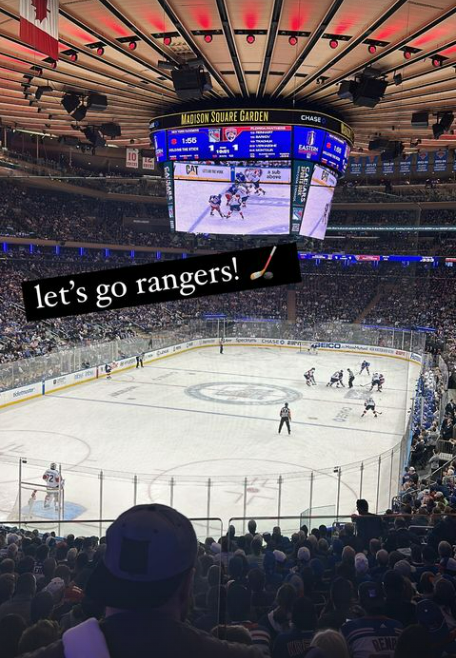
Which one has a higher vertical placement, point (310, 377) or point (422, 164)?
point (422, 164)

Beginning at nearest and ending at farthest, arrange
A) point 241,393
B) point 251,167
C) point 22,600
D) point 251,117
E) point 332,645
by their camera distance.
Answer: point 332,645, point 22,600, point 251,117, point 251,167, point 241,393

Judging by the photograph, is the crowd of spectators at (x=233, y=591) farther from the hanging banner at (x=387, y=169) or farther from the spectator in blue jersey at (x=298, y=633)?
the hanging banner at (x=387, y=169)

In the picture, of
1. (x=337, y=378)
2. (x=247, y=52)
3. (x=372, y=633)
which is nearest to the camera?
(x=372, y=633)

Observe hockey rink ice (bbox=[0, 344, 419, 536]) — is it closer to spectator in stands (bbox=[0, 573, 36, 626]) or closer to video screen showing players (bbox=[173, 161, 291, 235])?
video screen showing players (bbox=[173, 161, 291, 235])

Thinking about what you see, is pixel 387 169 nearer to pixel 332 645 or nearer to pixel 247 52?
pixel 247 52

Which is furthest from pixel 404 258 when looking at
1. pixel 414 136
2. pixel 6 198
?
pixel 6 198

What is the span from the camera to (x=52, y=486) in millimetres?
9086

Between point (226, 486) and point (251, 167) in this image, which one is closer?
point (226, 486)

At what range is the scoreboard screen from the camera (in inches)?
378

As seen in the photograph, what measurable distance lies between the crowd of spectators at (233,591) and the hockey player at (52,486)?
156 inches

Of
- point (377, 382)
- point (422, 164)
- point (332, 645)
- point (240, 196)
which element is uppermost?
point (422, 164)

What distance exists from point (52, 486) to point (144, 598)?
8.31m

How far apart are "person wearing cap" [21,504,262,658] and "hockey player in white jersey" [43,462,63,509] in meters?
7.93

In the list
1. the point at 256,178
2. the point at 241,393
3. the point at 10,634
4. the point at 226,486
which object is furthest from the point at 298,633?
the point at 241,393
